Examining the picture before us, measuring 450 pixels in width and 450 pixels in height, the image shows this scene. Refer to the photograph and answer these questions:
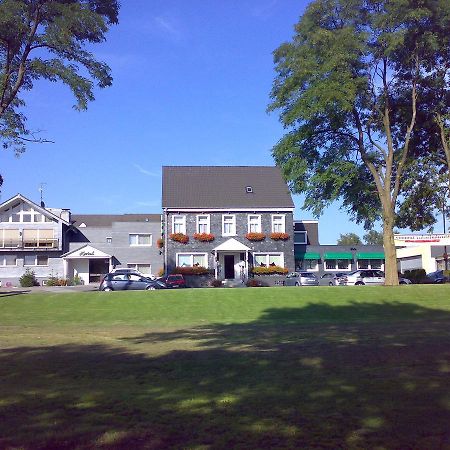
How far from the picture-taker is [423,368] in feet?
28.8

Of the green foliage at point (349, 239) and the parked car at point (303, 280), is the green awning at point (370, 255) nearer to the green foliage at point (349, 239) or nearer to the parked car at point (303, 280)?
the parked car at point (303, 280)

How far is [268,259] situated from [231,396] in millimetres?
45330

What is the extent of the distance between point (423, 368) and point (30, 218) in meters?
56.7

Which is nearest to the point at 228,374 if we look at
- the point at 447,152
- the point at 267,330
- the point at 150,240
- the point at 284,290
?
the point at 267,330

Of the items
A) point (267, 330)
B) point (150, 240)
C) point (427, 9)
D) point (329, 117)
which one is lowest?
point (267, 330)

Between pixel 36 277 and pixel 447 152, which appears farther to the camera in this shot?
pixel 36 277

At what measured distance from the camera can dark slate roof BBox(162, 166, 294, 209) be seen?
5269 cm

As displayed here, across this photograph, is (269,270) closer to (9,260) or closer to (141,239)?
(141,239)

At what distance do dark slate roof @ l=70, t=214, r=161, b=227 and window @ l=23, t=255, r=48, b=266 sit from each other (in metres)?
13.2

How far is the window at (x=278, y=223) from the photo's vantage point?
53106mm

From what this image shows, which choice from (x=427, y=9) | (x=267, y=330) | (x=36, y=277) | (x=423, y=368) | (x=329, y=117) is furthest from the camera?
(x=36, y=277)

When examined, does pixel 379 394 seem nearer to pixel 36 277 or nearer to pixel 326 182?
pixel 326 182

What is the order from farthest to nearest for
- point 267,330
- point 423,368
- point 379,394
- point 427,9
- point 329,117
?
1. point 329,117
2. point 427,9
3. point 267,330
4. point 423,368
5. point 379,394

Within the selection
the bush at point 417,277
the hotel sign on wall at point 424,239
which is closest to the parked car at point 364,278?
the bush at point 417,277
